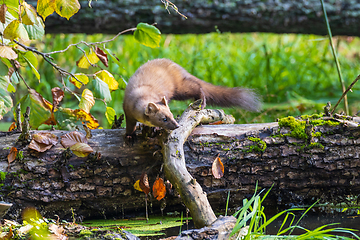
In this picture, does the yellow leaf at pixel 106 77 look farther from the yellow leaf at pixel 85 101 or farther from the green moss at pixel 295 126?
the green moss at pixel 295 126

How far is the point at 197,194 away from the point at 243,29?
344 centimetres

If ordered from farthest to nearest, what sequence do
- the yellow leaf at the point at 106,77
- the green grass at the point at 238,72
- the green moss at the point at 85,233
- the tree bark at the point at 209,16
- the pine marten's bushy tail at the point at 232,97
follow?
the green grass at the point at 238,72, the tree bark at the point at 209,16, the pine marten's bushy tail at the point at 232,97, the yellow leaf at the point at 106,77, the green moss at the point at 85,233

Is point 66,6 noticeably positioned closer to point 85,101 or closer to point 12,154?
point 85,101

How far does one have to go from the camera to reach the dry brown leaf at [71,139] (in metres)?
2.03

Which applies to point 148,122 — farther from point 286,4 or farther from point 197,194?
point 286,4

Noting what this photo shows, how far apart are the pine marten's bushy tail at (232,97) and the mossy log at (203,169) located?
0.54 m

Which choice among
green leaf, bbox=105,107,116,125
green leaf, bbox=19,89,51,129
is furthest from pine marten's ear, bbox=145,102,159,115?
green leaf, bbox=19,89,51,129

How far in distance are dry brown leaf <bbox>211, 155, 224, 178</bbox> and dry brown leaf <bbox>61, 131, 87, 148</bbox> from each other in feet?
2.62

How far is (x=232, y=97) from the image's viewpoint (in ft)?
9.03

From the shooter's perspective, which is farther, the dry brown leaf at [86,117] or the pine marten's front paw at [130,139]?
the dry brown leaf at [86,117]

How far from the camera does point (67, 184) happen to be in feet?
6.56

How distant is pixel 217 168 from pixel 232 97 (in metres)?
0.94

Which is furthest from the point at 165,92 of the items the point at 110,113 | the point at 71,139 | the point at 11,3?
the point at 11,3

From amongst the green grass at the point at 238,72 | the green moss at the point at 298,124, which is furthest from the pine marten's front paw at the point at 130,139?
the green grass at the point at 238,72
